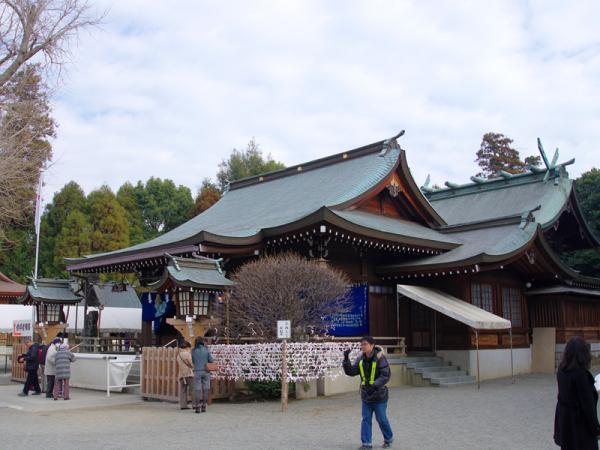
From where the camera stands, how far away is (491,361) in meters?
20.8

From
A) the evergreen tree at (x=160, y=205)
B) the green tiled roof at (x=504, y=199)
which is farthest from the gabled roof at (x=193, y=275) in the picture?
the evergreen tree at (x=160, y=205)

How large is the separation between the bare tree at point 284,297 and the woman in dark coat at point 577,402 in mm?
9233

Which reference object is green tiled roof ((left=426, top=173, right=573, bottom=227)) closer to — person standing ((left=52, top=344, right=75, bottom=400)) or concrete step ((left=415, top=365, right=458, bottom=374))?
concrete step ((left=415, top=365, right=458, bottom=374))

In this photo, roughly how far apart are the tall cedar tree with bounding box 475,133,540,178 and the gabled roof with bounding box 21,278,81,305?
4278 centimetres

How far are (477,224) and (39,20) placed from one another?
51.6ft

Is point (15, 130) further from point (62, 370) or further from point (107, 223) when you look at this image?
point (107, 223)

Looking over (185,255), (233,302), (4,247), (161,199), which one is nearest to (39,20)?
(185,255)

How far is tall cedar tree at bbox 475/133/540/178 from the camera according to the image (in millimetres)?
55812

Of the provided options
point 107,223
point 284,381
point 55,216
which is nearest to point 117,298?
point 107,223

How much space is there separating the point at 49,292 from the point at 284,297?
32.0 ft

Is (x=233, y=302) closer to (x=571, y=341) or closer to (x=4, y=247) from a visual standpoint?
(x=571, y=341)

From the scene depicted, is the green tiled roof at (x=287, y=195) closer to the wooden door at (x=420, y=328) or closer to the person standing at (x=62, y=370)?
the wooden door at (x=420, y=328)

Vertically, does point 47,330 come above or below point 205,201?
below

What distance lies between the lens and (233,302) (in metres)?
15.8
